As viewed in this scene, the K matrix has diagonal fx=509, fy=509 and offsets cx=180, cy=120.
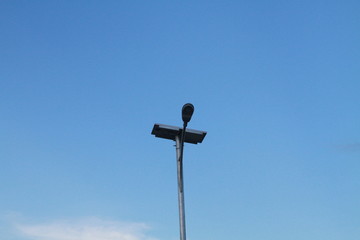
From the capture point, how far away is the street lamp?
10914 mm

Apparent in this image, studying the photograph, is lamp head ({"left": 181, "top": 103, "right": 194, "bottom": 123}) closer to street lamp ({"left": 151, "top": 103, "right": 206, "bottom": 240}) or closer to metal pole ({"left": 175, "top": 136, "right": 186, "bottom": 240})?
street lamp ({"left": 151, "top": 103, "right": 206, "bottom": 240})

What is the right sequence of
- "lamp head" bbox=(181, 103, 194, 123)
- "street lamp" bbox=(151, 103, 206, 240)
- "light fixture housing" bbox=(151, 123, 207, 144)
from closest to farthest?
"lamp head" bbox=(181, 103, 194, 123) → "street lamp" bbox=(151, 103, 206, 240) → "light fixture housing" bbox=(151, 123, 207, 144)

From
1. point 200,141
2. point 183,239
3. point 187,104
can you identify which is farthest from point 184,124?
point 183,239

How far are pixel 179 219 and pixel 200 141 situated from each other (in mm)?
2182

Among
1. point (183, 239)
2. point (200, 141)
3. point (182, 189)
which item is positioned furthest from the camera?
point (200, 141)

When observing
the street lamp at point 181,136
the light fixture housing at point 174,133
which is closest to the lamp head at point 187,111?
the street lamp at point 181,136

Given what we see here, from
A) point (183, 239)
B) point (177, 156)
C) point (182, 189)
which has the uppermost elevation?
point (177, 156)

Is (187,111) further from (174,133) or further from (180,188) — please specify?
(180,188)

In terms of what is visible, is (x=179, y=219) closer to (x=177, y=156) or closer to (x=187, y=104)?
(x=177, y=156)

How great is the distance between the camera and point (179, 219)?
36.2 ft

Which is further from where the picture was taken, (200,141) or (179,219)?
(200,141)

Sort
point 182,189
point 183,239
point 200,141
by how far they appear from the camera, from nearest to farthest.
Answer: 1. point 183,239
2. point 182,189
3. point 200,141

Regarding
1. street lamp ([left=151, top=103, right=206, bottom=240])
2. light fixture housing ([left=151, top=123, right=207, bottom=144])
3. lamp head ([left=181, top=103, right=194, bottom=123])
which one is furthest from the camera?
light fixture housing ([left=151, top=123, right=207, bottom=144])

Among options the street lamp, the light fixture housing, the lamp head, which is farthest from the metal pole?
the lamp head
